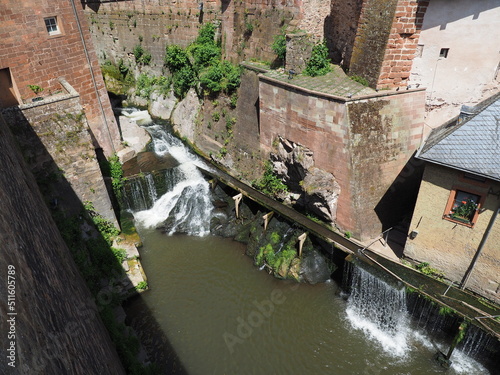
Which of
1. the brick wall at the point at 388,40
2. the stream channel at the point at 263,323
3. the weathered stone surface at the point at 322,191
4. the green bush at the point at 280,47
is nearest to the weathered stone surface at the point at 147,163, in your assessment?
the stream channel at the point at 263,323

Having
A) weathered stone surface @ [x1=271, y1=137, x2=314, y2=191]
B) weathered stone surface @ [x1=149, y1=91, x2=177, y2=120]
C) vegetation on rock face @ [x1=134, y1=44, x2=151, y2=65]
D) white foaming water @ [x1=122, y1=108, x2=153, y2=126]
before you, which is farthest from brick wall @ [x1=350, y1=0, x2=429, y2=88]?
vegetation on rock face @ [x1=134, y1=44, x2=151, y2=65]

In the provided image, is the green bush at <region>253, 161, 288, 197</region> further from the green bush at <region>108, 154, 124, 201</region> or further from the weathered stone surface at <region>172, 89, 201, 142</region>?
the green bush at <region>108, 154, 124, 201</region>

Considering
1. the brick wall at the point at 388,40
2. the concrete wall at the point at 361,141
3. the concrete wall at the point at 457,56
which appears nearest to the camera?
the concrete wall at the point at 457,56

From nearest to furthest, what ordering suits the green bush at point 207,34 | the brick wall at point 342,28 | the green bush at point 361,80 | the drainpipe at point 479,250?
the drainpipe at point 479,250 < the green bush at point 361,80 < the brick wall at point 342,28 < the green bush at point 207,34

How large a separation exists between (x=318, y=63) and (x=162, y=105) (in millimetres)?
10594

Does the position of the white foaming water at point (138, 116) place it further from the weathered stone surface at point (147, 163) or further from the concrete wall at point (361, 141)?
the concrete wall at point (361, 141)

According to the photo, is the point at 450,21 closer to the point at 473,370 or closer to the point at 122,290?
the point at 473,370

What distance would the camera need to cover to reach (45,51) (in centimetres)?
1363

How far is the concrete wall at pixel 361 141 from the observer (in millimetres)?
12102

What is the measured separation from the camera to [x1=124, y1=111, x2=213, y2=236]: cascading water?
15.2 metres

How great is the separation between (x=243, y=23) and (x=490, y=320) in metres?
16.1

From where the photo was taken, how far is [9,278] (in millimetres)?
3693

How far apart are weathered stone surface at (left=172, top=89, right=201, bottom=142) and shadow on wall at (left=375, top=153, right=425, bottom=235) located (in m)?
10.5

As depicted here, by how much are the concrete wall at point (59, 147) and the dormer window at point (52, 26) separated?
11.9ft
